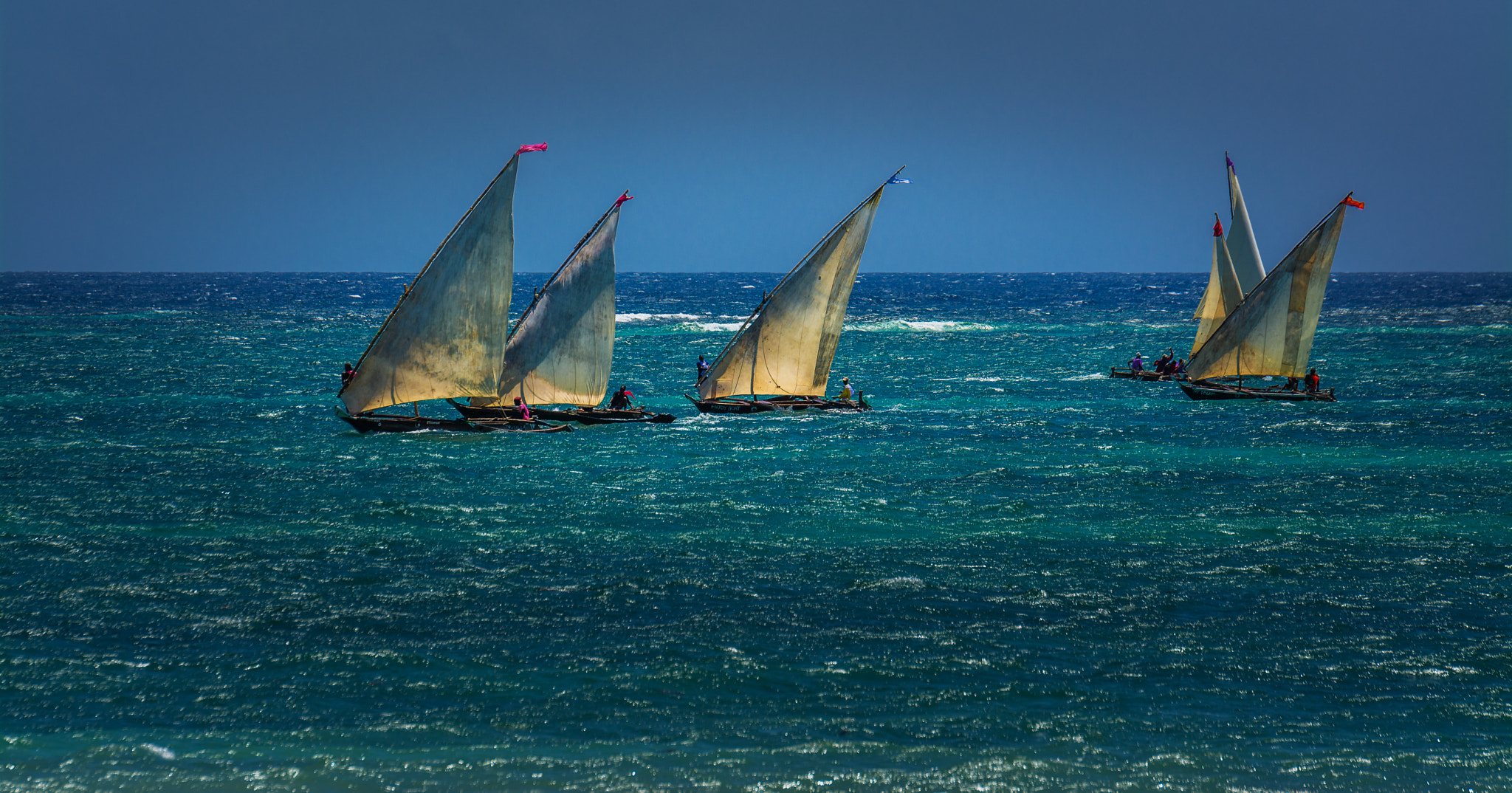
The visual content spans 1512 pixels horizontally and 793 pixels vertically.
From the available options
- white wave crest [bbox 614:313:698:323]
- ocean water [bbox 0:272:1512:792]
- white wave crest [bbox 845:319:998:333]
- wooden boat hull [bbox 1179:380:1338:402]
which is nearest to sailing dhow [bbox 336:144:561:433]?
ocean water [bbox 0:272:1512:792]

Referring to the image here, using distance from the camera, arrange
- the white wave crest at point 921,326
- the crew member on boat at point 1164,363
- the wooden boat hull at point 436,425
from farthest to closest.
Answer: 1. the white wave crest at point 921,326
2. the crew member on boat at point 1164,363
3. the wooden boat hull at point 436,425

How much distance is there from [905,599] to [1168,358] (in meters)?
52.7

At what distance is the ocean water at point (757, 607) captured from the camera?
17.3 m

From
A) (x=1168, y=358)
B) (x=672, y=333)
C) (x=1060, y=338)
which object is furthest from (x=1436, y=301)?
(x=1168, y=358)

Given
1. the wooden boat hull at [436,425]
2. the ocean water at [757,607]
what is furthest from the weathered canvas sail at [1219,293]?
the wooden boat hull at [436,425]

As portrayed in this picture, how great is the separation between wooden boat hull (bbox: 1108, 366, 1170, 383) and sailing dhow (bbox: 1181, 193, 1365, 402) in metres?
7.02

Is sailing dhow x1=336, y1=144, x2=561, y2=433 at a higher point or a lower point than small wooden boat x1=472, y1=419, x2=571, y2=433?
higher

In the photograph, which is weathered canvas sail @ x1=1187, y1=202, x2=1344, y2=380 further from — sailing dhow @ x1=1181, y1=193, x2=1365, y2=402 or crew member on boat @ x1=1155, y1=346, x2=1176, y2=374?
crew member on boat @ x1=1155, y1=346, x2=1176, y2=374

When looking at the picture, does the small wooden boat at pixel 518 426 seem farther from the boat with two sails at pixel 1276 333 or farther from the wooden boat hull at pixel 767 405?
the boat with two sails at pixel 1276 333

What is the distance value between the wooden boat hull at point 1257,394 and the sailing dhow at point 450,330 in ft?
112

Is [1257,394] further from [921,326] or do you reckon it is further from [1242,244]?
A: [921,326]

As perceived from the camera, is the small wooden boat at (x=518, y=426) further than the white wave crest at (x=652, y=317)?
No

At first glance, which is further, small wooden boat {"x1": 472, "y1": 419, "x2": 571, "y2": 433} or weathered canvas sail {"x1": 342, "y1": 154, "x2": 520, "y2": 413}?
small wooden boat {"x1": 472, "y1": 419, "x2": 571, "y2": 433}

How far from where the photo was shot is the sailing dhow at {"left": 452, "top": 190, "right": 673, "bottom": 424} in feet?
154
